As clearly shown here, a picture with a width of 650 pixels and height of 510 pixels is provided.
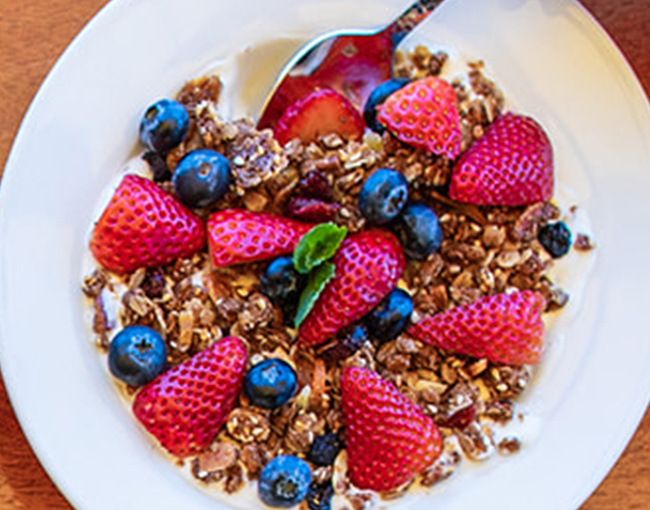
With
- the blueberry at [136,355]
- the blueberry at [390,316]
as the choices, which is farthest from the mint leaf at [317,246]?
the blueberry at [136,355]

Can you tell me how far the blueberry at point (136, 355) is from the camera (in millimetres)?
1379

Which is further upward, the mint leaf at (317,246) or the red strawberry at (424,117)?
the red strawberry at (424,117)

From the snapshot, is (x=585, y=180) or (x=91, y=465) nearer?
(x=91, y=465)

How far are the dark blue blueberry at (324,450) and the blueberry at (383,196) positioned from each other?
0.30m

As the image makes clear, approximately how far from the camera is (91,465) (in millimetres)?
1406

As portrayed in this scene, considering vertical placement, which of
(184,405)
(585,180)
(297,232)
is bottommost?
(184,405)

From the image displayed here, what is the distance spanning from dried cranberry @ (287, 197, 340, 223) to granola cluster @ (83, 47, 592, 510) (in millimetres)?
19

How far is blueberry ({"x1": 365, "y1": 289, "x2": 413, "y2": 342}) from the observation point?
1433 millimetres

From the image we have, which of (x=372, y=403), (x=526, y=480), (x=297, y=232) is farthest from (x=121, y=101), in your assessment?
(x=526, y=480)

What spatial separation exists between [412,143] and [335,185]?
120mm

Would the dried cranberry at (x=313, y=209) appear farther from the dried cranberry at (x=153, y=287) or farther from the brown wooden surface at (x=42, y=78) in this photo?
the brown wooden surface at (x=42, y=78)

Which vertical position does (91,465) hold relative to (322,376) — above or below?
below

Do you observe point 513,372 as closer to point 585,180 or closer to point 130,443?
point 585,180

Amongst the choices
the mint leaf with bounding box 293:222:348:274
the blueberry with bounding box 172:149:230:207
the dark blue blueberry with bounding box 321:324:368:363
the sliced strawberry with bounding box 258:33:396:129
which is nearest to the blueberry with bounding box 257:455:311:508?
the dark blue blueberry with bounding box 321:324:368:363
